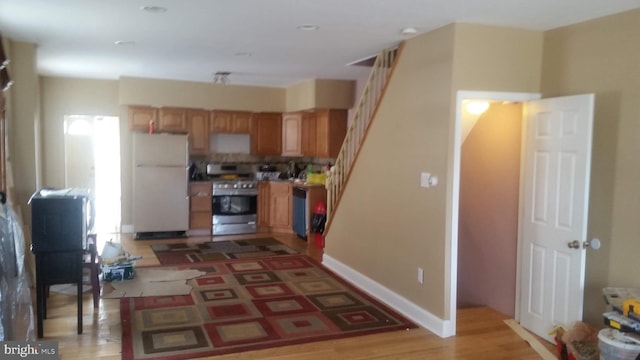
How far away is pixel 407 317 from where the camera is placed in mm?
4457

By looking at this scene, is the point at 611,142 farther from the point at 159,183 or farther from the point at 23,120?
the point at 159,183

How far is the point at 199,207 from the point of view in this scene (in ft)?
26.5

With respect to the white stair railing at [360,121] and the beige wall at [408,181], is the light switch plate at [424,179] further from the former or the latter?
the white stair railing at [360,121]

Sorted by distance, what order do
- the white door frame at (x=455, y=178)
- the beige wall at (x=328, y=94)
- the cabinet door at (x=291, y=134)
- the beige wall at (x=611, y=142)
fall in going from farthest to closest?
the cabinet door at (x=291, y=134) → the beige wall at (x=328, y=94) → the white door frame at (x=455, y=178) → the beige wall at (x=611, y=142)

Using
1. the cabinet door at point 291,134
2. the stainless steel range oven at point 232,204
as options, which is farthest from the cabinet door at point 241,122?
the stainless steel range oven at point 232,204

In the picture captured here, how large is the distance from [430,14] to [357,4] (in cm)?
60

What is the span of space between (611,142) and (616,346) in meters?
1.41

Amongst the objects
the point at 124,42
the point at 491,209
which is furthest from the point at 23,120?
the point at 491,209

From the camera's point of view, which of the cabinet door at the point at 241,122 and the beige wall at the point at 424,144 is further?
the cabinet door at the point at 241,122

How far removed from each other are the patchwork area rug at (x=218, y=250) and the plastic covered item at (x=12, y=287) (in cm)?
334

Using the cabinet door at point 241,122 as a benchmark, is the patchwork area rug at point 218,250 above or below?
below

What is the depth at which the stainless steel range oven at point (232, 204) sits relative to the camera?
321 inches

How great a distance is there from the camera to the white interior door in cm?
363

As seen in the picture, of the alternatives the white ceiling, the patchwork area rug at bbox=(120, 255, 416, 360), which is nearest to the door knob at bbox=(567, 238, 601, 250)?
the patchwork area rug at bbox=(120, 255, 416, 360)
